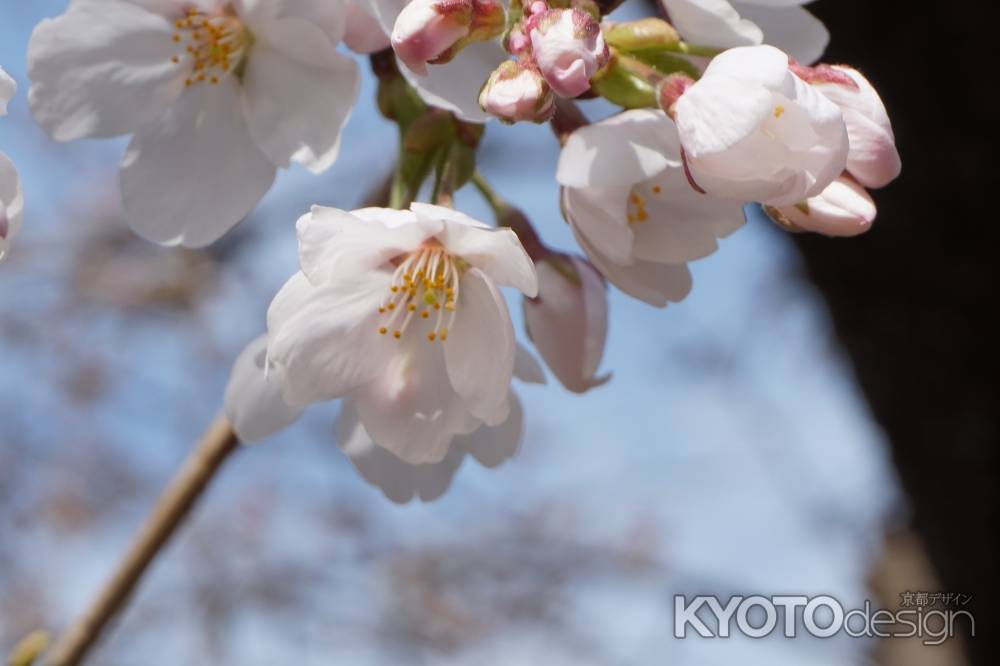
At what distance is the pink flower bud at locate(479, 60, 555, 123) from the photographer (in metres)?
0.58

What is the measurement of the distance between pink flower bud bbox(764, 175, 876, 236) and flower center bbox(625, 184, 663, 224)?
122 millimetres

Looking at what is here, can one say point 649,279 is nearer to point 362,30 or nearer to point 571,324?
point 571,324

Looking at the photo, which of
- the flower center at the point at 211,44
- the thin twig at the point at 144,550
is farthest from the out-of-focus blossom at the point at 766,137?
the thin twig at the point at 144,550

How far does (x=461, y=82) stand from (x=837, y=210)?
268mm

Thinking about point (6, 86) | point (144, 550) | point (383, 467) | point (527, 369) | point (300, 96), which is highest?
point (6, 86)

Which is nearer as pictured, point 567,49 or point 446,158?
point 567,49

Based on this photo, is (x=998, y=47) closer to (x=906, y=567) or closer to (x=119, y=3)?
(x=906, y=567)

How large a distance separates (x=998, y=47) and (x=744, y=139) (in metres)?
1.42

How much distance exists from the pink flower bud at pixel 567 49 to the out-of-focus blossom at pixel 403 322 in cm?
10

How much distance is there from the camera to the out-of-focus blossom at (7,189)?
23.5 inches

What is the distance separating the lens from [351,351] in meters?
0.73

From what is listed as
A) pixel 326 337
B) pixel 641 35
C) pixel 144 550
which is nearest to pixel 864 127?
pixel 641 35

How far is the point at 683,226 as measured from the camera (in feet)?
2.43

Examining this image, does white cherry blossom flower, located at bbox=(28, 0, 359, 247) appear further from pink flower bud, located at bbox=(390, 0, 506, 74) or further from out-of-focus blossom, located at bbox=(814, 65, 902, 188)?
out-of-focus blossom, located at bbox=(814, 65, 902, 188)
